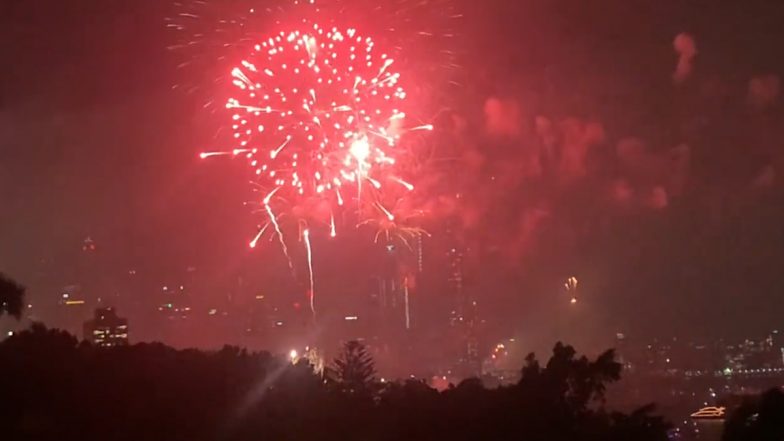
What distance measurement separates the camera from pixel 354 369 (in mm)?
19172

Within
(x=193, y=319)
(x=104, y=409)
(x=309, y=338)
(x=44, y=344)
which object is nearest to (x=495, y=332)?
(x=309, y=338)

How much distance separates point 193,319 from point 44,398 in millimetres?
18395

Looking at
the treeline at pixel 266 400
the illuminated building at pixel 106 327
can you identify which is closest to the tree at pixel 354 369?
the treeline at pixel 266 400

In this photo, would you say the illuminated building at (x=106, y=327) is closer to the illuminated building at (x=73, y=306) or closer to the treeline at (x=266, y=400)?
the illuminated building at (x=73, y=306)

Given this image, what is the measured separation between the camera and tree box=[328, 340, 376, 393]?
18.6m

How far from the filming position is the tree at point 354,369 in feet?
61.1

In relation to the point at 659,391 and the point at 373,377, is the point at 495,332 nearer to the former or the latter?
the point at 659,391

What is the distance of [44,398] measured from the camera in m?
12.9

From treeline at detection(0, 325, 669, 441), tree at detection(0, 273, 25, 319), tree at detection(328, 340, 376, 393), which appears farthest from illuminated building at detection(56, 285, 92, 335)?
treeline at detection(0, 325, 669, 441)

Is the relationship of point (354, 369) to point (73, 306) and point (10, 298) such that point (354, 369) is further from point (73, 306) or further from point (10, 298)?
point (73, 306)

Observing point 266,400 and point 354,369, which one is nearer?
point 266,400

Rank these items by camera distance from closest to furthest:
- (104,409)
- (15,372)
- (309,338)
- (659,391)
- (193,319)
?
(104,409), (15,372), (659,391), (309,338), (193,319)

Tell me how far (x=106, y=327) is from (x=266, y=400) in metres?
8.76

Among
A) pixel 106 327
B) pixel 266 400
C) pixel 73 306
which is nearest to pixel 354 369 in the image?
pixel 266 400
